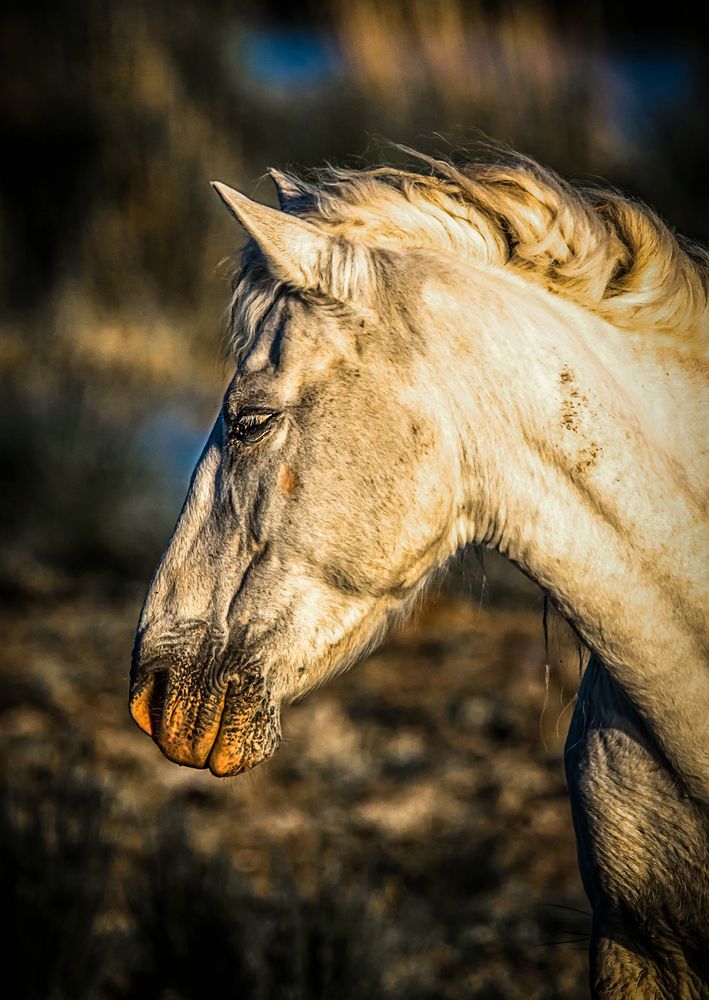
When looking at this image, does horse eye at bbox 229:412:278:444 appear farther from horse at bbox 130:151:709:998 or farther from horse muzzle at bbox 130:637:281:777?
horse muzzle at bbox 130:637:281:777

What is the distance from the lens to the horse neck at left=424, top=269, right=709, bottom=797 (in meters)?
1.65

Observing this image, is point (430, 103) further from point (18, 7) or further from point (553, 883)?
point (553, 883)

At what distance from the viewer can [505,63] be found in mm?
12469

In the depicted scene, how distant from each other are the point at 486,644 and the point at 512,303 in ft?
12.7

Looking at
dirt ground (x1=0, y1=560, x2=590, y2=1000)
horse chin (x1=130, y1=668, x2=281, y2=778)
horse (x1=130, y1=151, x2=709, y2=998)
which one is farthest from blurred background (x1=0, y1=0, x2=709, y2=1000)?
horse chin (x1=130, y1=668, x2=281, y2=778)

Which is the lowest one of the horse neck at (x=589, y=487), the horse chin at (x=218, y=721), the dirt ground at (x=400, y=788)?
the dirt ground at (x=400, y=788)

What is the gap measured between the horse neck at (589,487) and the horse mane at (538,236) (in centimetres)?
9

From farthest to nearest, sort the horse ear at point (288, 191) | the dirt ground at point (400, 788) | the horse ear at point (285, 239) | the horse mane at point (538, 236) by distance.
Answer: the dirt ground at point (400, 788)
the horse ear at point (288, 191)
the horse mane at point (538, 236)
the horse ear at point (285, 239)

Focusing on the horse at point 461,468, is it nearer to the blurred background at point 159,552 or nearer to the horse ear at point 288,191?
the horse ear at point 288,191

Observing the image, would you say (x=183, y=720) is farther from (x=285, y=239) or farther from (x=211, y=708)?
(x=285, y=239)

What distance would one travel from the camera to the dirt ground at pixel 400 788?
3262 mm

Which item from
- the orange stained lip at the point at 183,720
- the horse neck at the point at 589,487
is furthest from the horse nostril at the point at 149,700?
the horse neck at the point at 589,487

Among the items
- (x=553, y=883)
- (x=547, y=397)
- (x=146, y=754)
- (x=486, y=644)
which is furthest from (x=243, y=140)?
(x=547, y=397)

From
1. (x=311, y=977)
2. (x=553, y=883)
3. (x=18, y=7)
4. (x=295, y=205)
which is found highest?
(x=295, y=205)
